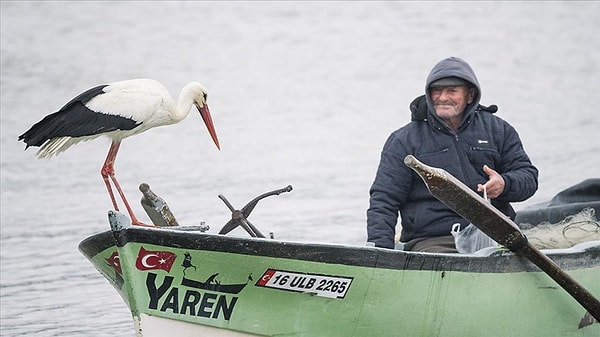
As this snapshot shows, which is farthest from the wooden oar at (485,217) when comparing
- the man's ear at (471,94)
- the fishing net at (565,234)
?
the man's ear at (471,94)

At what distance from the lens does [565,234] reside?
7.61 metres

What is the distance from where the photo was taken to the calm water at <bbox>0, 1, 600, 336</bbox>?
12.9 m

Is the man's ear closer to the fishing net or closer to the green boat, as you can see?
the fishing net

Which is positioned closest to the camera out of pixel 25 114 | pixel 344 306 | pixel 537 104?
pixel 344 306

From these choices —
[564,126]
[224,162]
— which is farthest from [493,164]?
[564,126]

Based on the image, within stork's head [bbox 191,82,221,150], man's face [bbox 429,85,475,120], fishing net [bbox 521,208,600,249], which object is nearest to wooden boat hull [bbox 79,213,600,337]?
fishing net [bbox 521,208,600,249]

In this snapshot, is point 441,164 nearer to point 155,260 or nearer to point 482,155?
point 482,155

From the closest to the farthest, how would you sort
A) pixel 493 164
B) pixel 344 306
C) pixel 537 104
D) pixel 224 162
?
pixel 344 306 < pixel 493 164 < pixel 224 162 < pixel 537 104

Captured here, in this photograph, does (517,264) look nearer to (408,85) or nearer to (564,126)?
(564,126)

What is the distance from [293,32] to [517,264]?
77.2 ft

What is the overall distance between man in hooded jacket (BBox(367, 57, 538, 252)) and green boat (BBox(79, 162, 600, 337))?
1.73 feet

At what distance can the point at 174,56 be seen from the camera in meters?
27.0

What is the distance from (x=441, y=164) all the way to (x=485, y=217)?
2.41 feet

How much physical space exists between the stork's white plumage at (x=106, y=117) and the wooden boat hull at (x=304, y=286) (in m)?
1.26
